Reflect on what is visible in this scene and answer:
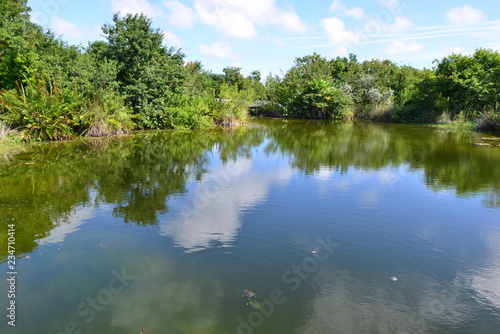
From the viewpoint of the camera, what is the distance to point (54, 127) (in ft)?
46.5

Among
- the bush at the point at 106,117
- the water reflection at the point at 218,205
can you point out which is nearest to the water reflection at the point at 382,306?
the water reflection at the point at 218,205

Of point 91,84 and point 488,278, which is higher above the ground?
point 91,84

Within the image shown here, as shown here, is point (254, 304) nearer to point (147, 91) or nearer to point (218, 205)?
point (218, 205)

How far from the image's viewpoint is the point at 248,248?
16.9 ft

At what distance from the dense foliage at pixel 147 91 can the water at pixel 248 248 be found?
4.98 meters

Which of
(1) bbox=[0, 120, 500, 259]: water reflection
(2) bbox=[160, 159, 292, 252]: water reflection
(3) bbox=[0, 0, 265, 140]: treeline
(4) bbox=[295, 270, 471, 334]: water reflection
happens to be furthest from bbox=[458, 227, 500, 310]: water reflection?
(3) bbox=[0, 0, 265, 140]: treeline

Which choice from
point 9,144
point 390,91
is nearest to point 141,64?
point 9,144

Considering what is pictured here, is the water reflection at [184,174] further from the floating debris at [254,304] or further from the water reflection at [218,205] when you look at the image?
the floating debris at [254,304]

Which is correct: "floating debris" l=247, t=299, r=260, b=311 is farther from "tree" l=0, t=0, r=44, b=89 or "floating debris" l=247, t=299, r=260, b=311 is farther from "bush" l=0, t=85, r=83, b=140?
"tree" l=0, t=0, r=44, b=89

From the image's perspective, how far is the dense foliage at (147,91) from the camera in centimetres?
1462

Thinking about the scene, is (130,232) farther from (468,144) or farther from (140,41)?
(468,144)

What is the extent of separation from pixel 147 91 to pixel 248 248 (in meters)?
15.9

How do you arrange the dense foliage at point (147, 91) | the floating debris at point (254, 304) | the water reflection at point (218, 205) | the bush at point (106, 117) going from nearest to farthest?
the floating debris at point (254, 304) < the water reflection at point (218, 205) < the dense foliage at point (147, 91) < the bush at point (106, 117)

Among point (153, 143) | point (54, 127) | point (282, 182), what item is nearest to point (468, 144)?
point (282, 182)
